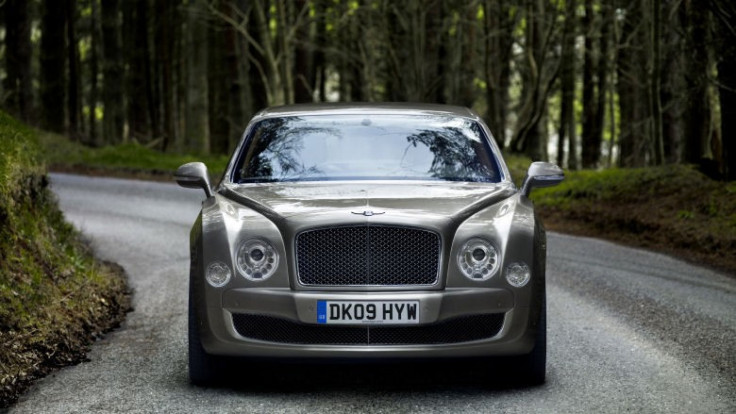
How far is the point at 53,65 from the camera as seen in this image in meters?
36.4

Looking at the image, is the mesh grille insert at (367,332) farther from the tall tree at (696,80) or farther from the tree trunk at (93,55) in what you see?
the tree trunk at (93,55)

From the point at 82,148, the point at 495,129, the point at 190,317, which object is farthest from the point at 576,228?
the point at 82,148

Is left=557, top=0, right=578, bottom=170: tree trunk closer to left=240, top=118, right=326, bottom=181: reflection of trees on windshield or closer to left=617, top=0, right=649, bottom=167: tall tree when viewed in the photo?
left=617, top=0, right=649, bottom=167: tall tree

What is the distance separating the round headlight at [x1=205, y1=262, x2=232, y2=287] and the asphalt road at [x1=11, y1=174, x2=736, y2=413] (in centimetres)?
62

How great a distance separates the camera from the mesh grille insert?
19.9ft

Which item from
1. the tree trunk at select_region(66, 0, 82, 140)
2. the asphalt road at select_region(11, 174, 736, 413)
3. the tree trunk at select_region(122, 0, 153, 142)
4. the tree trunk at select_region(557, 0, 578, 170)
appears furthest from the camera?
the tree trunk at select_region(66, 0, 82, 140)

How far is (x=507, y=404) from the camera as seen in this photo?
19.5 feet

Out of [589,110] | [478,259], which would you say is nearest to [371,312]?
[478,259]

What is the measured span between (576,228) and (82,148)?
18173 mm

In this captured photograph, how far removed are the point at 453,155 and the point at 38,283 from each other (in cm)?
326

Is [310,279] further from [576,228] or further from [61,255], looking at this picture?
[576,228]

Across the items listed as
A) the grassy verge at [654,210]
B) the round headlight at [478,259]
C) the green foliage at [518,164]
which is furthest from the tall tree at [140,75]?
the round headlight at [478,259]

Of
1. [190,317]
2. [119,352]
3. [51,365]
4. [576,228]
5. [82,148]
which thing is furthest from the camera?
[82,148]

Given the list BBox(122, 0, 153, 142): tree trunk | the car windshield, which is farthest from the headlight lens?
BBox(122, 0, 153, 142): tree trunk
